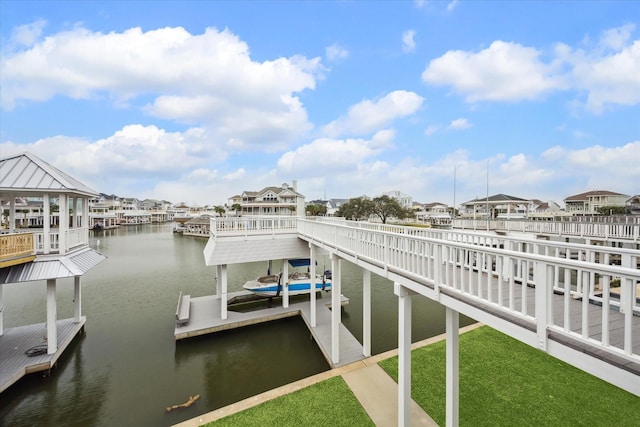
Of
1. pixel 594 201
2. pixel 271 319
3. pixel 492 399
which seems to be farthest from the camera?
pixel 594 201

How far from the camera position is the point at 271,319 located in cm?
1202

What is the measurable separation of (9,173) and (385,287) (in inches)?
682

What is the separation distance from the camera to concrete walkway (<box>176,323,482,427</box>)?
5.87m

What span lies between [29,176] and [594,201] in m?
72.0

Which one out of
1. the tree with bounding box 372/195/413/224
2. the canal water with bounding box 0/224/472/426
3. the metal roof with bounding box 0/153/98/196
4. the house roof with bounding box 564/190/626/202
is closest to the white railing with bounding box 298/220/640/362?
the canal water with bounding box 0/224/472/426

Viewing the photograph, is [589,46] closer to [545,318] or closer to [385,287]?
[545,318]

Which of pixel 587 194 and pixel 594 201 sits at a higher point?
pixel 587 194

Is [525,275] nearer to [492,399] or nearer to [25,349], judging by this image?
[492,399]

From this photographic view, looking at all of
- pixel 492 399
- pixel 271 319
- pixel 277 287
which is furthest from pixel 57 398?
pixel 492 399

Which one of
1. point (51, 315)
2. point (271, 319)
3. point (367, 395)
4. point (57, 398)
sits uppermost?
point (51, 315)

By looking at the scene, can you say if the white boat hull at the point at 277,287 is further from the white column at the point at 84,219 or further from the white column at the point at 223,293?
the white column at the point at 84,219

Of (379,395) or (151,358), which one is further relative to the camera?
(151,358)

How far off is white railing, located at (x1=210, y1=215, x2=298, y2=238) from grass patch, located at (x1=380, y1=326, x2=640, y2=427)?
7.25 metres

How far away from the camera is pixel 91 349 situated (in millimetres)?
9797
